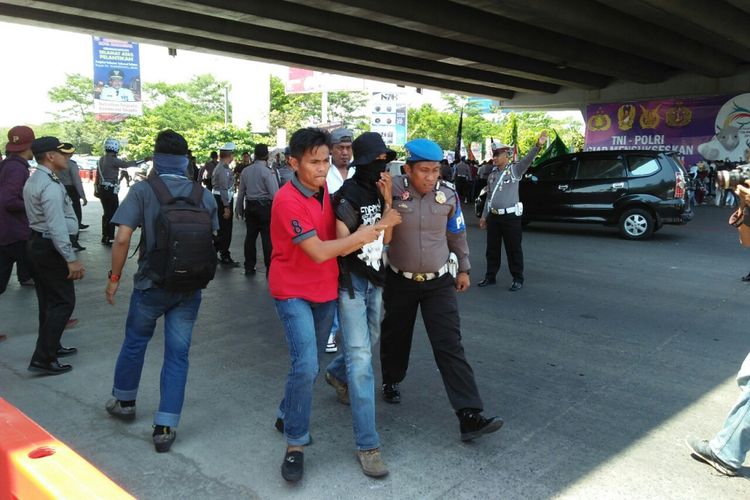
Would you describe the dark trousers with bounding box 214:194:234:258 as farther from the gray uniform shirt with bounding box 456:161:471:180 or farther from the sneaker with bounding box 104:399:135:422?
the gray uniform shirt with bounding box 456:161:471:180

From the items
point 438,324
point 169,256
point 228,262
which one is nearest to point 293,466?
point 438,324

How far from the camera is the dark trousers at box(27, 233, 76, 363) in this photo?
4473 millimetres

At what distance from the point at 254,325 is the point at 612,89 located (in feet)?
78.6

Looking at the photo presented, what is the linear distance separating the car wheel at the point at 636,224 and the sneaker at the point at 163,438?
35.6 ft

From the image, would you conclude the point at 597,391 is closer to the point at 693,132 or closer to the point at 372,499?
the point at 372,499

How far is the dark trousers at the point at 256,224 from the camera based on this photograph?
8.23m

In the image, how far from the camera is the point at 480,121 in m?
61.3

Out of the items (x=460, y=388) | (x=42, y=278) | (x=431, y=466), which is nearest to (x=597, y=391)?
(x=460, y=388)

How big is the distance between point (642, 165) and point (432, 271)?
10.2m

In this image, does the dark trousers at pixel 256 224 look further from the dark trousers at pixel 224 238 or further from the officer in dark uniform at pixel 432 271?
the officer in dark uniform at pixel 432 271

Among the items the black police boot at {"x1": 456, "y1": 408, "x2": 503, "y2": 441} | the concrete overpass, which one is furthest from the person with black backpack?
the concrete overpass

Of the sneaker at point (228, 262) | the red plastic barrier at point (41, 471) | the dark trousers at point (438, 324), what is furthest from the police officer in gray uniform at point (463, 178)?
the red plastic barrier at point (41, 471)

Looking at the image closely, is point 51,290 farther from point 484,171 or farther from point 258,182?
point 484,171

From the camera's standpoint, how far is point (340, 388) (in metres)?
4.08
